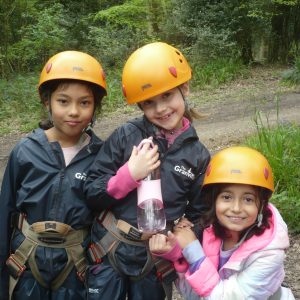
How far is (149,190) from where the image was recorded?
252 cm

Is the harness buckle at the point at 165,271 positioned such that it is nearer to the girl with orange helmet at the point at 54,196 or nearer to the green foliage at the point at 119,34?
the girl with orange helmet at the point at 54,196

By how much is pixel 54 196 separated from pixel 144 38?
1357 cm

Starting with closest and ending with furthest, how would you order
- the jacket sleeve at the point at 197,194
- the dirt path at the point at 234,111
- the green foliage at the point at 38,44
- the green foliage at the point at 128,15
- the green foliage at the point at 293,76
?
the jacket sleeve at the point at 197,194, the dirt path at the point at 234,111, the green foliage at the point at 293,76, the green foliage at the point at 38,44, the green foliage at the point at 128,15

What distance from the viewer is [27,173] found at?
2.75 m

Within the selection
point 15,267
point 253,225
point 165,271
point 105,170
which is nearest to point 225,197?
point 253,225

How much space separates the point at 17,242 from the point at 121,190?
75cm

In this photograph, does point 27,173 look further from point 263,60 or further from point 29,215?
point 263,60

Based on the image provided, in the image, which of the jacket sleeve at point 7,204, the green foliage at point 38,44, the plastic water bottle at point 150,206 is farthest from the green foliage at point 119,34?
the plastic water bottle at point 150,206

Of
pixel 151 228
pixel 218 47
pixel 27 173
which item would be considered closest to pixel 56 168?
pixel 27 173

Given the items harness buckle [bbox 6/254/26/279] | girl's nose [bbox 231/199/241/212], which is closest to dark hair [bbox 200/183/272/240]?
girl's nose [bbox 231/199/241/212]

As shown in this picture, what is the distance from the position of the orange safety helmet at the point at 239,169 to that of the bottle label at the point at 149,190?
11.3 inches

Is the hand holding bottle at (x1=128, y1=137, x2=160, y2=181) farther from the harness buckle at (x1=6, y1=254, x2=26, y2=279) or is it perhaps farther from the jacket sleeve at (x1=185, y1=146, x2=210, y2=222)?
the harness buckle at (x1=6, y1=254, x2=26, y2=279)

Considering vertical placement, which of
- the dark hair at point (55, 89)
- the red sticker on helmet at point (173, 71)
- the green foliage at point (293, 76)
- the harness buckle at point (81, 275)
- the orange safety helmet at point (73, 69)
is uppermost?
the orange safety helmet at point (73, 69)

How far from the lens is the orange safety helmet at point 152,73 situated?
2.69 m
